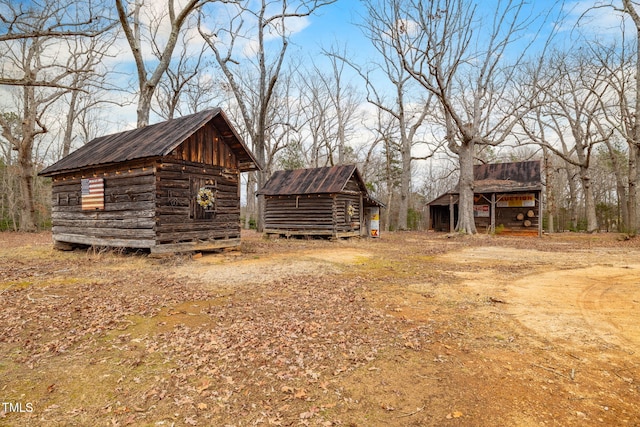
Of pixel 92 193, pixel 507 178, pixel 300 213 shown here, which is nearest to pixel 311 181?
pixel 300 213

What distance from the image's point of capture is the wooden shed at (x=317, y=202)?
21.9 metres

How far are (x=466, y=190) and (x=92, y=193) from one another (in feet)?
73.4

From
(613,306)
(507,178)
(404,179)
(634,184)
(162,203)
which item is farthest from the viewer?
(404,179)

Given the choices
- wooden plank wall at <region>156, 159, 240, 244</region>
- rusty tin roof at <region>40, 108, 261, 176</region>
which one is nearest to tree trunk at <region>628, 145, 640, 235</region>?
rusty tin roof at <region>40, 108, 261, 176</region>

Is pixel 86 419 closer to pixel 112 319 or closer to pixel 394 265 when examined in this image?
pixel 112 319

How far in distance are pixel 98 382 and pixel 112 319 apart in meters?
2.09

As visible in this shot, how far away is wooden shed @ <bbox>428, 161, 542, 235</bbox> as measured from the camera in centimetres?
2736

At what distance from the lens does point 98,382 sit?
4.33 metres

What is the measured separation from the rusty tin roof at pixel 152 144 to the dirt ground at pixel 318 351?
5105 millimetres

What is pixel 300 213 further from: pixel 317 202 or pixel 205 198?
pixel 205 198

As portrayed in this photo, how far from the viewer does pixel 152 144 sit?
43.2ft

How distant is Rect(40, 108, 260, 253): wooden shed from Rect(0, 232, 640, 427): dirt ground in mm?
3706

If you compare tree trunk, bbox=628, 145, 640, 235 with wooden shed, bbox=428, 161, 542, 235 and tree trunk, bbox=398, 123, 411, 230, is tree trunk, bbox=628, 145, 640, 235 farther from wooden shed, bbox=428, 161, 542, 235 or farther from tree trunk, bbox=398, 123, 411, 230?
tree trunk, bbox=398, 123, 411, 230

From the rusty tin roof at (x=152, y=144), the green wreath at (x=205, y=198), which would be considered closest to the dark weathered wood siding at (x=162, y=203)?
the green wreath at (x=205, y=198)
